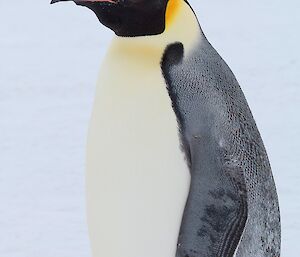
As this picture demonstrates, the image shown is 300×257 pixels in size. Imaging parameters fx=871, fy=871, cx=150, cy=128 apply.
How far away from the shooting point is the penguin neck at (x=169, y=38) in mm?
1553

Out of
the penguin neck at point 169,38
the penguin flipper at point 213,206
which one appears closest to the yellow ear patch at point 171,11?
the penguin neck at point 169,38

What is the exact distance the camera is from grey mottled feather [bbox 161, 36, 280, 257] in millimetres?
1503

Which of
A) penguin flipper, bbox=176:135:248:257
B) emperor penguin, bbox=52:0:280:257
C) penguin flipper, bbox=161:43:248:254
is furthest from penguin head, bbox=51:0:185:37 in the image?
penguin flipper, bbox=176:135:248:257

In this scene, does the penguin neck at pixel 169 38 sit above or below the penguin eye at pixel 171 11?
below

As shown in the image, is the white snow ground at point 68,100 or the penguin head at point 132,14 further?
the white snow ground at point 68,100

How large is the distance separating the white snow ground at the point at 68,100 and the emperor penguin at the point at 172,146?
4.78ft

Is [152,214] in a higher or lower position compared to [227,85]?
lower

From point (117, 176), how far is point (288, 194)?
1992 mm

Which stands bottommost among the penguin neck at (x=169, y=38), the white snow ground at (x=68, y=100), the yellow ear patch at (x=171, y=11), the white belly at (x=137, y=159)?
the white snow ground at (x=68, y=100)

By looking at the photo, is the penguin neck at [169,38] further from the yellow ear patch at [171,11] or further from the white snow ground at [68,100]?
the white snow ground at [68,100]

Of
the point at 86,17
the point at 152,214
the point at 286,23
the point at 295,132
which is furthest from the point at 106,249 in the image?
the point at 86,17

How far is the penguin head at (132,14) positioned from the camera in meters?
1.50

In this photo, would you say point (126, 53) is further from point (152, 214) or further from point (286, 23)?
point (286, 23)

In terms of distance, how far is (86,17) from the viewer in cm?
686
